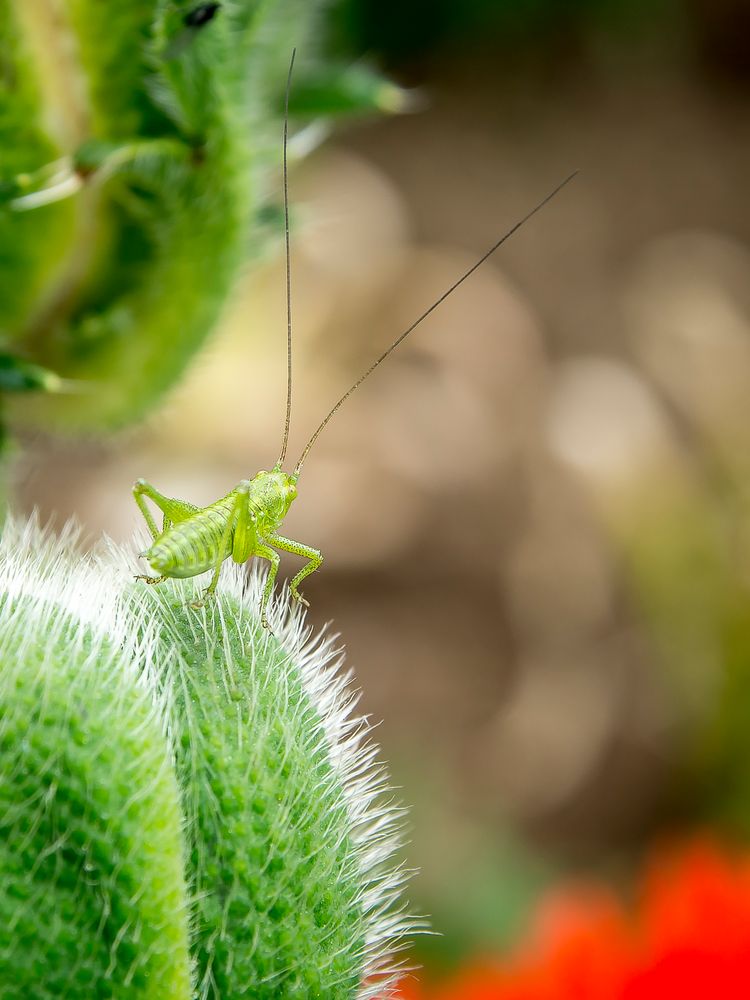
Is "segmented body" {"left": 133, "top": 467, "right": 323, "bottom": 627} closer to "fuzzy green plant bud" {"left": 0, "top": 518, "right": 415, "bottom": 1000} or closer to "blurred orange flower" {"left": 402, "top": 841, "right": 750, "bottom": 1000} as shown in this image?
"fuzzy green plant bud" {"left": 0, "top": 518, "right": 415, "bottom": 1000}

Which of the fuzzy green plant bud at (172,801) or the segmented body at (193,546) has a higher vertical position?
the segmented body at (193,546)

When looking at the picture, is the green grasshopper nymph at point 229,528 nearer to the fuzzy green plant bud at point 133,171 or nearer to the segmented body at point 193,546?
the segmented body at point 193,546

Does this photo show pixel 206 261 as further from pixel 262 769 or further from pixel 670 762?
pixel 670 762

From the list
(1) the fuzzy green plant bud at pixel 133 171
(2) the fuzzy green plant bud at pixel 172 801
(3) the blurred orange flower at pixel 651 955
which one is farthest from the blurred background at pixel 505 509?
(2) the fuzzy green plant bud at pixel 172 801

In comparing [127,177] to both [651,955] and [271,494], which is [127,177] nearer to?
[271,494]

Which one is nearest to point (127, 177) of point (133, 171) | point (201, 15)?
point (133, 171)

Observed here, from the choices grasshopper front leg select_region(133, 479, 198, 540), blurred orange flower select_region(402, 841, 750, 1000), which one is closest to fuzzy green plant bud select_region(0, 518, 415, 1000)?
grasshopper front leg select_region(133, 479, 198, 540)
